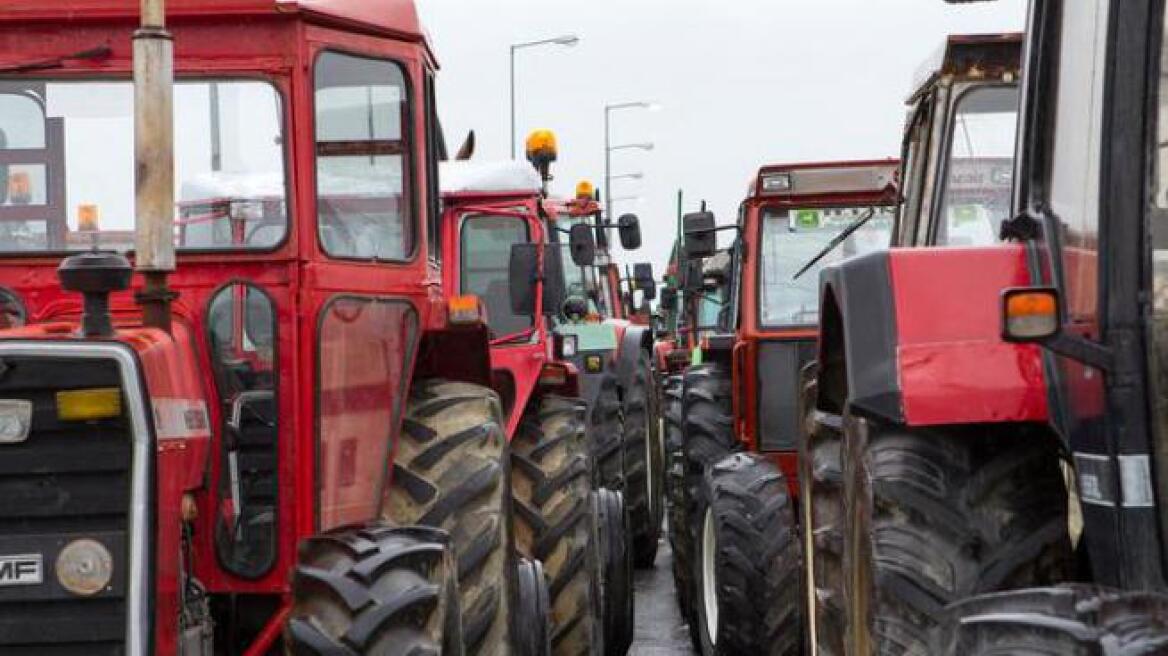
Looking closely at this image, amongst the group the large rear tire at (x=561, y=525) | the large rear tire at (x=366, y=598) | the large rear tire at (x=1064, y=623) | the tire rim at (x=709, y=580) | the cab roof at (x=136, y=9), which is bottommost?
the tire rim at (x=709, y=580)

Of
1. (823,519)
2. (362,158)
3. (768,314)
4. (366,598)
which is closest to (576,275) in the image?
(768,314)

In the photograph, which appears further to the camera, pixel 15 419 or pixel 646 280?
pixel 646 280

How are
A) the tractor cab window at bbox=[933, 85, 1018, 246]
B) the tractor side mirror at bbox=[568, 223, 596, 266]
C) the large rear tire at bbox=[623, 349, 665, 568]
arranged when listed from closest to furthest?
the tractor cab window at bbox=[933, 85, 1018, 246] → the tractor side mirror at bbox=[568, 223, 596, 266] → the large rear tire at bbox=[623, 349, 665, 568]

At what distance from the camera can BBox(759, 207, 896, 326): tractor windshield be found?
36.0ft

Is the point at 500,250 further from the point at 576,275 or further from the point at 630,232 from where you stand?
the point at 576,275

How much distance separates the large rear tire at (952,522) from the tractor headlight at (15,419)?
2.04 m

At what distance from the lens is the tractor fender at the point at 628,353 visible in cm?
1498

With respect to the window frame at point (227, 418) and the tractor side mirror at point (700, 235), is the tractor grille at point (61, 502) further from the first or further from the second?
the tractor side mirror at point (700, 235)

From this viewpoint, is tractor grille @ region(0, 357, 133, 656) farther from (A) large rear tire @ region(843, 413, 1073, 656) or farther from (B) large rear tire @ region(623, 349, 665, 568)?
(B) large rear tire @ region(623, 349, 665, 568)

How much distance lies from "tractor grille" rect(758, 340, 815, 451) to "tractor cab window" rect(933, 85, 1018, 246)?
3.35m

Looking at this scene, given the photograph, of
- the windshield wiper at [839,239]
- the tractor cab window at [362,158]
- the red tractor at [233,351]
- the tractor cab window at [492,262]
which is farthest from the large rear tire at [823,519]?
the tractor cab window at [492,262]

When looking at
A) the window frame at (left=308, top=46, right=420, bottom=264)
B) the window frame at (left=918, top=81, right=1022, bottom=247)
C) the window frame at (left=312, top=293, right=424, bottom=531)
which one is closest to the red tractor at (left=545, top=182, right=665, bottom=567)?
the window frame at (left=918, top=81, right=1022, bottom=247)

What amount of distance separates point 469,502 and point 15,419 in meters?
1.83

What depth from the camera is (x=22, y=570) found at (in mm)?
4805
